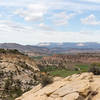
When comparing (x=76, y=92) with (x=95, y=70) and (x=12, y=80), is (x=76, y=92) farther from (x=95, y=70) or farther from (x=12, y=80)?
(x=12, y=80)

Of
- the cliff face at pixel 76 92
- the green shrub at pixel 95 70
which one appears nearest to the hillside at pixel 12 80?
the green shrub at pixel 95 70

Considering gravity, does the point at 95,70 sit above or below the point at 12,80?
above

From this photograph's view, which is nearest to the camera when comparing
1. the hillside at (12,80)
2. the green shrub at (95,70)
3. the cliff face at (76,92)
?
the cliff face at (76,92)

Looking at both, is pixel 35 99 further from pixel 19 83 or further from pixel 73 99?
pixel 19 83

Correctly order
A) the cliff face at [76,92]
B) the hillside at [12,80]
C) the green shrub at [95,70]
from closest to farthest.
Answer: the cliff face at [76,92]
the green shrub at [95,70]
the hillside at [12,80]

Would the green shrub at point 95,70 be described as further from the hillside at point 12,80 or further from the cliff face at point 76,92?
the hillside at point 12,80

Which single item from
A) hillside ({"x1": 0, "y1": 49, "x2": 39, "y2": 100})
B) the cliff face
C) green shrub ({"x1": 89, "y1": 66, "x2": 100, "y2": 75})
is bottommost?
hillside ({"x1": 0, "y1": 49, "x2": 39, "y2": 100})

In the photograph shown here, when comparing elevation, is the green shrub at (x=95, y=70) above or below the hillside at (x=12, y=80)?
above

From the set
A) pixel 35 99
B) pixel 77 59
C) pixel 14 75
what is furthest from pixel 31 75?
pixel 77 59

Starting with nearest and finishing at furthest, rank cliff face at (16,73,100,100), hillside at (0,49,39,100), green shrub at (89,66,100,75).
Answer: cliff face at (16,73,100,100) → green shrub at (89,66,100,75) → hillside at (0,49,39,100)

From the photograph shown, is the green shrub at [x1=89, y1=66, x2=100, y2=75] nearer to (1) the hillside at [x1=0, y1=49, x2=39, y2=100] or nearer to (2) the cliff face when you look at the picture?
(2) the cliff face

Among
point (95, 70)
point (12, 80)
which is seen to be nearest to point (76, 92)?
point (95, 70)

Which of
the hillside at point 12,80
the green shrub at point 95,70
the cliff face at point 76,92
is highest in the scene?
the green shrub at point 95,70

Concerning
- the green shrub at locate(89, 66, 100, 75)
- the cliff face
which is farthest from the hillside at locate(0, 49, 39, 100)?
the cliff face
